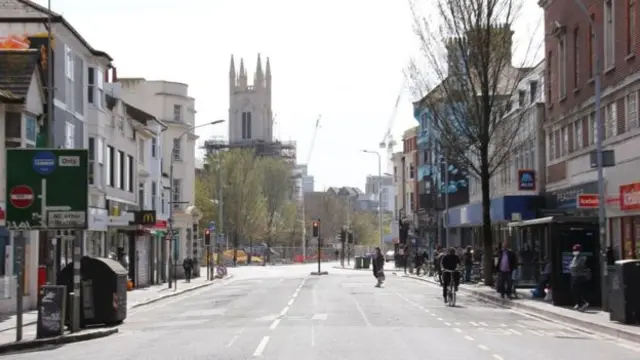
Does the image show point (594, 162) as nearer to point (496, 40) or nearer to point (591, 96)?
point (591, 96)

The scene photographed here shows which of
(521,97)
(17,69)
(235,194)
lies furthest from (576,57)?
(235,194)

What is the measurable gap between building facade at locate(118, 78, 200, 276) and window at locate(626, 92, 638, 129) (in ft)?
125

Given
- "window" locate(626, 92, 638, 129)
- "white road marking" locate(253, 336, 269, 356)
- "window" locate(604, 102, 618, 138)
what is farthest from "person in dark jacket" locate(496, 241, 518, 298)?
"white road marking" locate(253, 336, 269, 356)

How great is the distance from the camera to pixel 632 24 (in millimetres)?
31609

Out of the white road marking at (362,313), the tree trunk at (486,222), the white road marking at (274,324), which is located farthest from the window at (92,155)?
the white road marking at (274,324)

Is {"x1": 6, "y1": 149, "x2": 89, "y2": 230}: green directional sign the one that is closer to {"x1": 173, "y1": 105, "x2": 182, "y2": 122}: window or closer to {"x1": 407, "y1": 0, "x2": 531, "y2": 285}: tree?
{"x1": 407, "y1": 0, "x2": 531, "y2": 285}: tree

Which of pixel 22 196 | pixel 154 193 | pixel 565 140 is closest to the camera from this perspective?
pixel 22 196

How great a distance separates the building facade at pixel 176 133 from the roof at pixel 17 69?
33.7m

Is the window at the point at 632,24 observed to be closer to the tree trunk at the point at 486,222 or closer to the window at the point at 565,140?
the window at the point at 565,140

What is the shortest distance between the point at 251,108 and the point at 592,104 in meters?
123

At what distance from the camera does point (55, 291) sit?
2109 centimetres

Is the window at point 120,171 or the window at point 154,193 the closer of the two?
the window at point 120,171

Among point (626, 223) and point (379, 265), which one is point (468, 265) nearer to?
point (379, 265)

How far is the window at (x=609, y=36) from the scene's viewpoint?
111 feet
